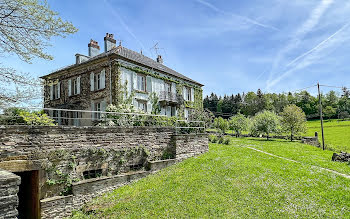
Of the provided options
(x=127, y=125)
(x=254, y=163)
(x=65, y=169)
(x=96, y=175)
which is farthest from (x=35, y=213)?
(x=254, y=163)

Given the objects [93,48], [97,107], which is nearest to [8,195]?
[97,107]

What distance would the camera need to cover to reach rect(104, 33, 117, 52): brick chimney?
2053cm

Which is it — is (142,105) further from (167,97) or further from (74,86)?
(74,86)

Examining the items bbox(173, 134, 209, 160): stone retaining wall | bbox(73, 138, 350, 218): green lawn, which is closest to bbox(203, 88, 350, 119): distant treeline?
bbox(173, 134, 209, 160): stone retaining wall

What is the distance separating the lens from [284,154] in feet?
53.5

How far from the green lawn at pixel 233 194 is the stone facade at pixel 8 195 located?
4.61 m

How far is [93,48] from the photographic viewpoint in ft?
71.5

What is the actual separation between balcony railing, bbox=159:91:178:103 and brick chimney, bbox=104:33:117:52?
7.00 metres

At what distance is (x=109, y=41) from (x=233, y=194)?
18643 mm

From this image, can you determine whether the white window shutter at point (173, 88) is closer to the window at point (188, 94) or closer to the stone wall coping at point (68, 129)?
the window at point (188, 94)

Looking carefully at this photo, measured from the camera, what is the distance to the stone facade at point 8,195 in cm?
380

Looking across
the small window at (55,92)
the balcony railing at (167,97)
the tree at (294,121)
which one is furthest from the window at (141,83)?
the tree at (294,121)

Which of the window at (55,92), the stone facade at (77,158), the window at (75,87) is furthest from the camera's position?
the window at (55,92)

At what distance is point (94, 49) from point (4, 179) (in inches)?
804
